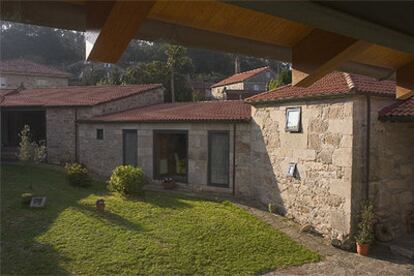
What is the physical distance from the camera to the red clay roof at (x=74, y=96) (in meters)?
19.8

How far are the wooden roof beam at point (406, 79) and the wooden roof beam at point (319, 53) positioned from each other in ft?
4.07

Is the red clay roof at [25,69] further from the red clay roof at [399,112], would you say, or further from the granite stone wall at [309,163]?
the red clay roof at [399,112]

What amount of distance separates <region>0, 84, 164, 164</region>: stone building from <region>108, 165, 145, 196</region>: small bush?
6065 millimetres

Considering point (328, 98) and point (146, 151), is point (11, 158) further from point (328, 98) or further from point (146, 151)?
point (328, 98)

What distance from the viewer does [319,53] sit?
106 inches

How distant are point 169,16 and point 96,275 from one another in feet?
22.7

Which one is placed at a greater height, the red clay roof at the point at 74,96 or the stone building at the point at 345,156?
the red clay roof at the point at 74,96

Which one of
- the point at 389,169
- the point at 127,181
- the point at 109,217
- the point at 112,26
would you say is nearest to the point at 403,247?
the point at 389,169

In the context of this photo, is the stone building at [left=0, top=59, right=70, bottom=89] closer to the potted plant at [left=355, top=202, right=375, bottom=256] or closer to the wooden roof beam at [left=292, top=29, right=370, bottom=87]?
the potted plant at [left=355, top=202, right=375, bottom=256]

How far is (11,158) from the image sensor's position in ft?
66.7

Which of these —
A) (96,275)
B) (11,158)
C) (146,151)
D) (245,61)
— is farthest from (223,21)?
(245,61)

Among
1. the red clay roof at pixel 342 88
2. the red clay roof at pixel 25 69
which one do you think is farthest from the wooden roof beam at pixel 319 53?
the red clay roof at pixel 25 69

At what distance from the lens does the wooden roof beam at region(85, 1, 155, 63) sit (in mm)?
1761

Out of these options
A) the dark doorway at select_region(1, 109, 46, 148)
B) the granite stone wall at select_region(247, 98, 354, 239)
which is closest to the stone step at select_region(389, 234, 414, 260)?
the granite stone wall at select_region(247, 98, 354, 239)
